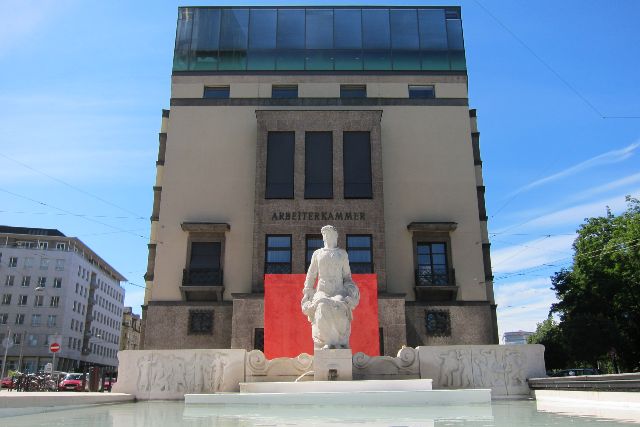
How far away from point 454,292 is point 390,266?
363 cm

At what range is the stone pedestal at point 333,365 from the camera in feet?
42.8

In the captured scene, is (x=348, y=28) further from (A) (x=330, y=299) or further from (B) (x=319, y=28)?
(A) (x=330, y=299)

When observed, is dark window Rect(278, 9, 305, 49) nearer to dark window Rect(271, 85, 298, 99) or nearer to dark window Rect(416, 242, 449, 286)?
dark window Rect(271, 85, 298, 99)

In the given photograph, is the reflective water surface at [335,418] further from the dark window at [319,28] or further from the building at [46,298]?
the building at [46,298]

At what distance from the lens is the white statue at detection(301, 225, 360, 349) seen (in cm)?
1338

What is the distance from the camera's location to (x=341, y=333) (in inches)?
529

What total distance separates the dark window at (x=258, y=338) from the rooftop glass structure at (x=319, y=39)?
53.5 ft

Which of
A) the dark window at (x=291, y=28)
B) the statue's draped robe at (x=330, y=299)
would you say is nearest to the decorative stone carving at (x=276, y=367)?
the statue's draped robe at (x=330, y=299)

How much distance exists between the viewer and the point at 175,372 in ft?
50.0

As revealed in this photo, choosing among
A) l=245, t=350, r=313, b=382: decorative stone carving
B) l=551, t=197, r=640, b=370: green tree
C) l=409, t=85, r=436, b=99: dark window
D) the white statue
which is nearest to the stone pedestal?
the white statue

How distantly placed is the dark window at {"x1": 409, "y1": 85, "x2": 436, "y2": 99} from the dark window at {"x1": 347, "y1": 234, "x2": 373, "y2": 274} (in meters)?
10.4

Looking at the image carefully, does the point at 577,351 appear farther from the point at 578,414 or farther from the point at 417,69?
the point at 578,414

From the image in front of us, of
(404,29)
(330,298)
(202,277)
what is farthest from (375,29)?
(330,298)

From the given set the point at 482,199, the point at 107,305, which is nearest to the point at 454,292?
the point at 482,199
